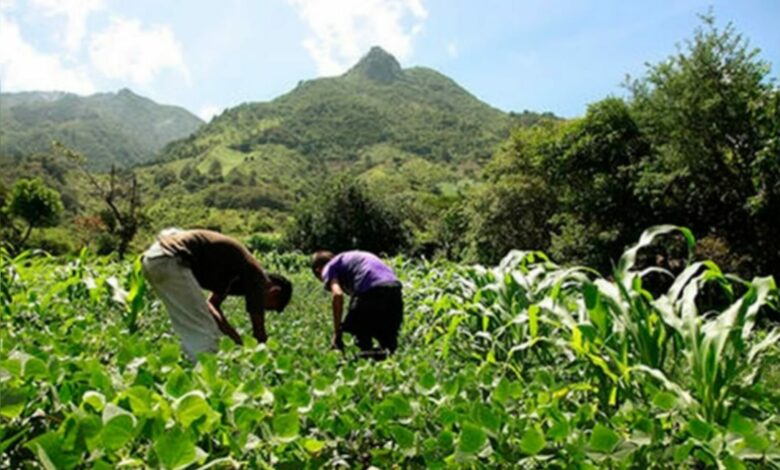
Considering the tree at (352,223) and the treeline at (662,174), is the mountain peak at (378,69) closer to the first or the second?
the tree at (352,223)

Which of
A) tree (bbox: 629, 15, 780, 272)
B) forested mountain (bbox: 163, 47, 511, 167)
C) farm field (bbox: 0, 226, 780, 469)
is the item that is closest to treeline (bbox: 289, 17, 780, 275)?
tree (bbox: 629, 15, 780, 272)

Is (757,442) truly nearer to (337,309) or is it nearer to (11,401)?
(11,401)

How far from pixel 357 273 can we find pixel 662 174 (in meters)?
17.5

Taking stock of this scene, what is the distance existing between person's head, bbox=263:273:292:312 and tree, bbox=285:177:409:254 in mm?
29169

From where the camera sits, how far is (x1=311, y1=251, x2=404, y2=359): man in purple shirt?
5.42m

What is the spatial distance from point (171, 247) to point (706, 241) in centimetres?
1810

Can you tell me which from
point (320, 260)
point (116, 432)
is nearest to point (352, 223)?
point (320, 260)

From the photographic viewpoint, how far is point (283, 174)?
108 meters

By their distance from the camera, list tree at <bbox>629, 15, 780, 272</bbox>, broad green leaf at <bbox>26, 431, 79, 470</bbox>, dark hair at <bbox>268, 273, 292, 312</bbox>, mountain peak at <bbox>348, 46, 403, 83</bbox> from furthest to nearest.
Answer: mountain peak at <bbox>348, 46, 403, 83</bbox> → tree at <bbox>629, 15, 780, 272</bbox> → dark hair at <bbox>268, 273, 292, 312</bbox> → broad green leaf at <bbox>26, 431, 79, 470</bbox>

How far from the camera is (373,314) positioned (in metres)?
5.43

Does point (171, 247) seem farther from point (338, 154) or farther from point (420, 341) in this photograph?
point (338, 154)

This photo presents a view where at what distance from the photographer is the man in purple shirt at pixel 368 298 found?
542cm

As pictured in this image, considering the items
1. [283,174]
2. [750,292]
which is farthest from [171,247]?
[283,174]

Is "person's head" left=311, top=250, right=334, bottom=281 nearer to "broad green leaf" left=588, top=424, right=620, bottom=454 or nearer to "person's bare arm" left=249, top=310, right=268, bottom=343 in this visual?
"person's bare arm" left=249, top=310, right=268, bottom=343
